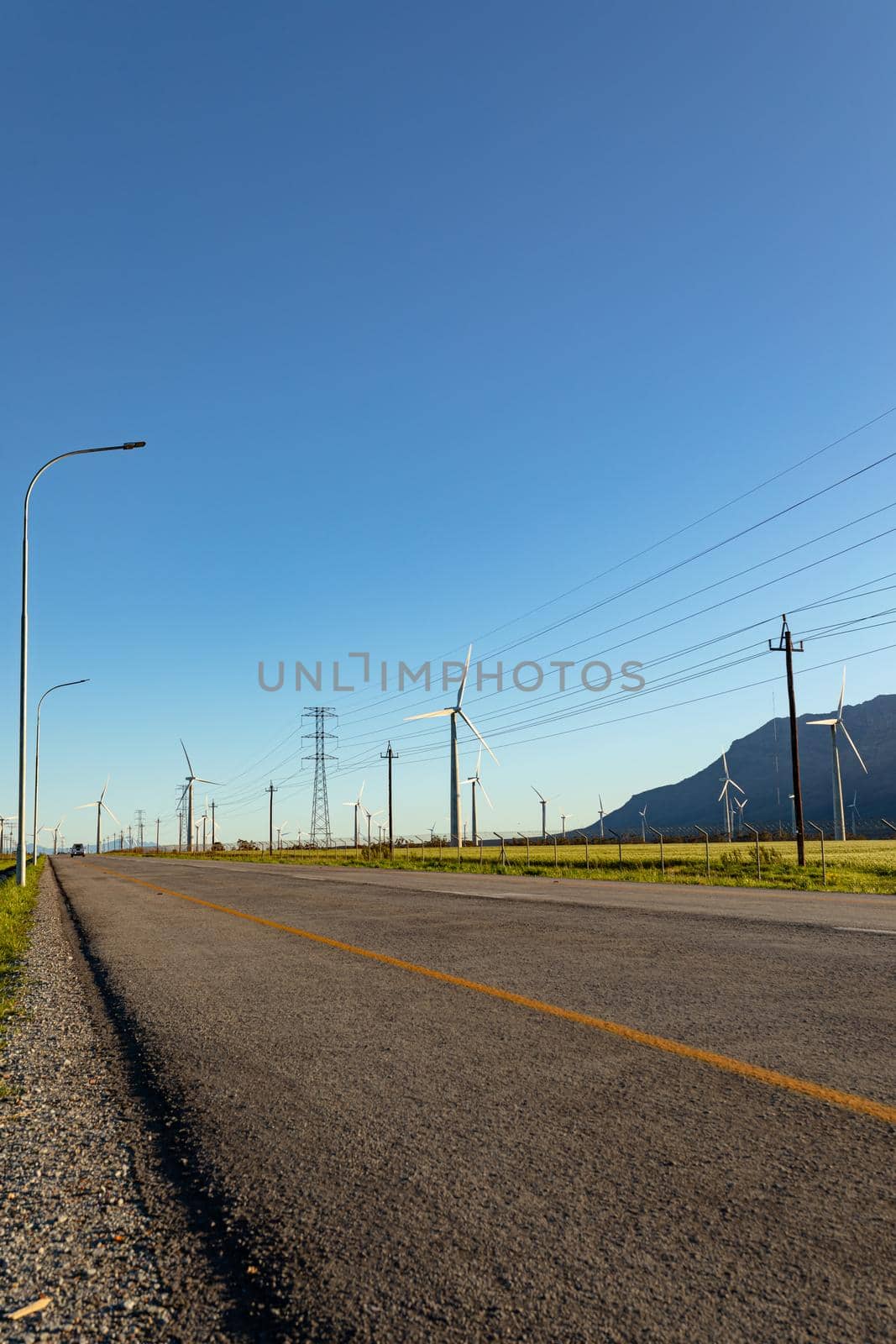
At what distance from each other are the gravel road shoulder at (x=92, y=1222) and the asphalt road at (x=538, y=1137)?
121mm

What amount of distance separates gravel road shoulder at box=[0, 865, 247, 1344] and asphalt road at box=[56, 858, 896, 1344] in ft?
0.40

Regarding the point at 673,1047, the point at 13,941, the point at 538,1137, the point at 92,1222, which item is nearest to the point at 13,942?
the point at 13,941

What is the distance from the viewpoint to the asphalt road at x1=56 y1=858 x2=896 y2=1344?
245 centimetres

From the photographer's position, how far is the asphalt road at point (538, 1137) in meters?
2.45

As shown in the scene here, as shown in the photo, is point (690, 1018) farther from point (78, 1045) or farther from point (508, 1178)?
point (78, 1045)

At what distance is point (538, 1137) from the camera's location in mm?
3658

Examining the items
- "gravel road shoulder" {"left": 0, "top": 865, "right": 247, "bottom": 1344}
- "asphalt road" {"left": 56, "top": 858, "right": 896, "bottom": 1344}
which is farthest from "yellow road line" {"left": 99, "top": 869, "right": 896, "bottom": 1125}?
"gravel road shoulder" {"left": 0, "top": 865, "right": 247, "bottom": 1344}

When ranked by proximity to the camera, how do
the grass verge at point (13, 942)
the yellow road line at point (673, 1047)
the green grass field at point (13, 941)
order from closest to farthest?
the yellow road line at point (673, 1047)
the grass verge at point (13, 942)
the green grass field at point (13, 941)

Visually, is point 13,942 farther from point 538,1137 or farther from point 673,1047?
point 538,1137

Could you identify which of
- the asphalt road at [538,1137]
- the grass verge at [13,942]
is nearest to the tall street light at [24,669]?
the grass verge at [13,942]

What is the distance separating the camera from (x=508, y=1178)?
10.7ft

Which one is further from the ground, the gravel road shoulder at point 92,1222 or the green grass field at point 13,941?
the gravel road shoulder at point 92,1222

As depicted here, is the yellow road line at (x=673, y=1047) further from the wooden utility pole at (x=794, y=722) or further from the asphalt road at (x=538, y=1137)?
the wooden utility pole at (x=794, y=722)

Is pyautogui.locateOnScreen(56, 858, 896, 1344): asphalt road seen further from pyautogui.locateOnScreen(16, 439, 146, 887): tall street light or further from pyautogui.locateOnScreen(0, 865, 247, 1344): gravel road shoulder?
pyautogui.locateOnScreen(16, 439, 146, 887): tall street light
